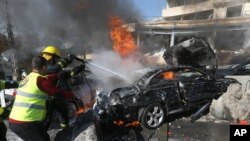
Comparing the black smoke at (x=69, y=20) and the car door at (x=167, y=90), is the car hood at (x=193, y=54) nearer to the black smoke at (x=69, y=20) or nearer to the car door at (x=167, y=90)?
the car door at (x=167, y=90)

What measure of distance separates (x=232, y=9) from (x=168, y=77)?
3092cm

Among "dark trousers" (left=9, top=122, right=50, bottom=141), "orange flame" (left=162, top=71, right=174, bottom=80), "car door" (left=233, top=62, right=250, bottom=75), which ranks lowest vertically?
"dark trousers" (left=9, top=122, right=50, bottom=141)

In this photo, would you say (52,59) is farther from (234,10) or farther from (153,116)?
(234,10)

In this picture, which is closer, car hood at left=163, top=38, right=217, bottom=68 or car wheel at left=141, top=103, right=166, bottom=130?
car wheel at left=141, top=103, right=166, bottom=130

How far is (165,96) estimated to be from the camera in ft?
27.1

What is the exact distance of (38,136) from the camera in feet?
15.5

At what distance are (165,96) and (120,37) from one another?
1745 centimetres

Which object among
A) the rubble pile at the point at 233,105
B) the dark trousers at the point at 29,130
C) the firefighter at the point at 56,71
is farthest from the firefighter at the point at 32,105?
the rubble pile at the point at 233,105

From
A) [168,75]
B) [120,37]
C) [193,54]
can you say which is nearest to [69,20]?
[120,37]

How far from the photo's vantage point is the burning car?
316 inches

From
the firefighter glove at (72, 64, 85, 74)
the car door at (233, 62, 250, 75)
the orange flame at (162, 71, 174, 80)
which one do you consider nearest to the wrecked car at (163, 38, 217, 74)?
the car door at (233, 62, 250, 75)

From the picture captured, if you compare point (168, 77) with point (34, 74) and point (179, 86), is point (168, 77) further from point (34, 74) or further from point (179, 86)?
point (34, 74)

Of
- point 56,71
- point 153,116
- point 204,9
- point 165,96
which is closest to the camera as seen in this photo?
point 56,71

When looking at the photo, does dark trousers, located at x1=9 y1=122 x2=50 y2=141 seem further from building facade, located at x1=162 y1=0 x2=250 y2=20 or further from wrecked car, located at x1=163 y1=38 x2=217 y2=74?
building facade, located at x1=162 y1=0 x2=250 y2=20
